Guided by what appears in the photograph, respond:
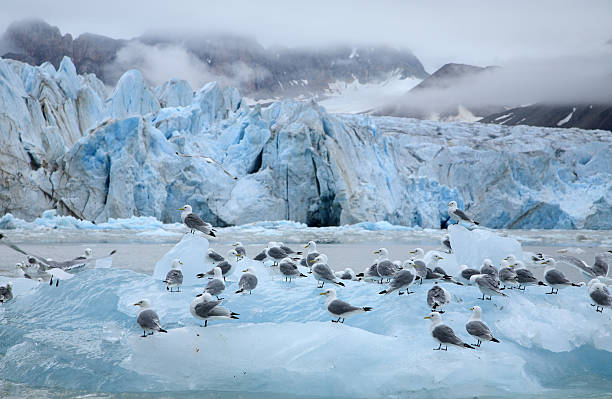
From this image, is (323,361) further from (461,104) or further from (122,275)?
(461,104)

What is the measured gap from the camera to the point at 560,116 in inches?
2463

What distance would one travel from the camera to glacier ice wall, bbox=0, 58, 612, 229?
18406mm

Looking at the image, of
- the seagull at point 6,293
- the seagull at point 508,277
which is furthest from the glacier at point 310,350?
the seagull at point 6,293

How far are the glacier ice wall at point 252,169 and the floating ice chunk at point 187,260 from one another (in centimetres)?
1340

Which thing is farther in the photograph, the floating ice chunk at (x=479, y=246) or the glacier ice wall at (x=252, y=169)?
the glacier ice wall at (x=252, y=169)

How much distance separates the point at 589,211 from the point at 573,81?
63.1 meters

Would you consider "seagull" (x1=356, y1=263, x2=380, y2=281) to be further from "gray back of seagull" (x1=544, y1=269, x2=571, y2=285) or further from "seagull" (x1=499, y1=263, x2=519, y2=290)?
"gray back of seagull" (x1=544, y1=269, x2=571, y2=285)

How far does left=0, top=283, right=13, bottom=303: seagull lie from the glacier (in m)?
0.40

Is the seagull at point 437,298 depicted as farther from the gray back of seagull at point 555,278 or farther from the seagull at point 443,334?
the gray back of seagull at point 555,278

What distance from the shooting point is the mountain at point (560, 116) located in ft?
183

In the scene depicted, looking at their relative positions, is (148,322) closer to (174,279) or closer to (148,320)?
(148,320)

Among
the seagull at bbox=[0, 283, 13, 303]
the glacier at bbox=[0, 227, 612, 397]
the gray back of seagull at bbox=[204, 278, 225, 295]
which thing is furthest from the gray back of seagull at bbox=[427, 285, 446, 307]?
the seagull at bbox=[0, 283, 13, 303]

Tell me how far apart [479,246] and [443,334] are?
125 inches

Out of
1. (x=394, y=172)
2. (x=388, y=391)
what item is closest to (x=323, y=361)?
(x=388, y=391)
